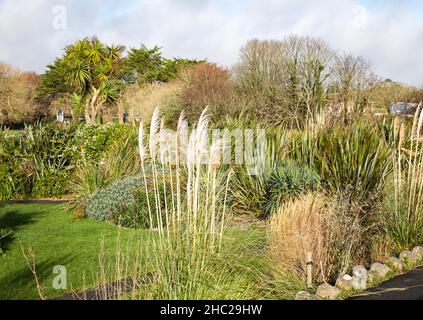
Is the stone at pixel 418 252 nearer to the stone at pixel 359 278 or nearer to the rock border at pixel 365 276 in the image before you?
the rock border at pixel 365 276

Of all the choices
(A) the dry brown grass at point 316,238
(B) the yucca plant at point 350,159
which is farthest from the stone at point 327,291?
(B) the yucca plant at point 350,159

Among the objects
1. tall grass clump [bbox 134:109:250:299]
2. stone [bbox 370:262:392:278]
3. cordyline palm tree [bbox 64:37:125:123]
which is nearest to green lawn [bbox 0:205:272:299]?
tall grass clump [bbox 134:109:250:299]

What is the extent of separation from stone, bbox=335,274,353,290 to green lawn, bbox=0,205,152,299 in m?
2.28

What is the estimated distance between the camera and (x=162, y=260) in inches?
194

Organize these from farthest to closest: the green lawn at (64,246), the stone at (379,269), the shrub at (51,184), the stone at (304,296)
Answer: the shrub at (51,184), the stone at (379,269), the green lawn at (64,246), the stone at (304,296)

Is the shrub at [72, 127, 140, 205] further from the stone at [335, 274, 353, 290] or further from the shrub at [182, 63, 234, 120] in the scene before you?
the shrub at [182, 63, 234, 120]

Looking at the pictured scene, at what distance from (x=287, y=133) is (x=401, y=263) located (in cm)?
516

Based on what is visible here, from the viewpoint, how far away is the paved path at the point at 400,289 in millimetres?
5652

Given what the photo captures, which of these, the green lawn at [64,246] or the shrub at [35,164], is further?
the shrub at [35,164]

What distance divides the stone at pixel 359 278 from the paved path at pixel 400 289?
9 cm

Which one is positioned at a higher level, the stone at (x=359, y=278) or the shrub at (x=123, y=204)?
the shrub at (x=123, y=204)

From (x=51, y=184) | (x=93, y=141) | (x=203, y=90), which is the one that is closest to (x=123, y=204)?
(x=51, y=184)

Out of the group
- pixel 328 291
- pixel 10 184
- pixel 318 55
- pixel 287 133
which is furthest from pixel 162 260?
pixel 318 55

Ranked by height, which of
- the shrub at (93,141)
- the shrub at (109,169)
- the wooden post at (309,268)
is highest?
the shrub at (93,141)
